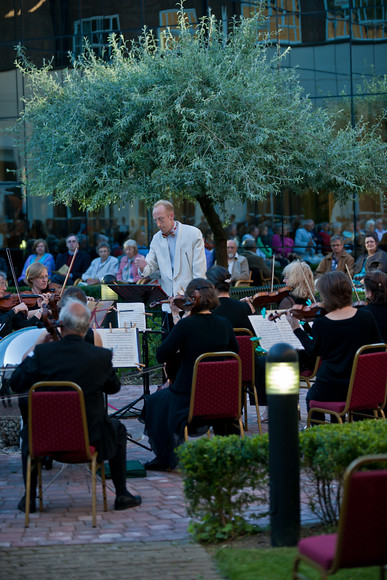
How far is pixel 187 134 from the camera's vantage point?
1516 centimetres

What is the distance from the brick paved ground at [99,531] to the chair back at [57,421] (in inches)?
17.2

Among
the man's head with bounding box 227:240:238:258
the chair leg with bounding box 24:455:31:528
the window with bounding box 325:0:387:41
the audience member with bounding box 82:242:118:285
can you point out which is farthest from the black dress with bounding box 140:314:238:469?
the window with bounding box 325:0:387:41

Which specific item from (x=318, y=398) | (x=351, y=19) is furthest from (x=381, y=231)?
(x=318, y=398)

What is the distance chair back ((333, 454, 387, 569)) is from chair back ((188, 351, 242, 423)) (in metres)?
2.84

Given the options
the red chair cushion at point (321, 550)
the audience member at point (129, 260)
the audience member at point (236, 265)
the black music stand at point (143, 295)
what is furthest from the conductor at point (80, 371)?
the audience member at point (236, 265)

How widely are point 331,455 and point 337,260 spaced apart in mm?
10524

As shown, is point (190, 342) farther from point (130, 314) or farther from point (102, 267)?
point (102, 267)

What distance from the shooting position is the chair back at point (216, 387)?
6.22 meters

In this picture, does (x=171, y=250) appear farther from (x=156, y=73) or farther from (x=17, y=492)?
(x=156, y=73)

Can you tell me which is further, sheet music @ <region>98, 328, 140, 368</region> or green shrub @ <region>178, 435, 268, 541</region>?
sheet music @ <region>98, 328, 140, 368</region>

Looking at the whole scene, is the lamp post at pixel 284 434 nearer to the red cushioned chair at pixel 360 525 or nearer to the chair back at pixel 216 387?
the red cushioned chair at pixel 360 525

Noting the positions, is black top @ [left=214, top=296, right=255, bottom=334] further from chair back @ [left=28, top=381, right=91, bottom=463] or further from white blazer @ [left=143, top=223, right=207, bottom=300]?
chair back @ [left=28, top=381, right=91, bottom=463]

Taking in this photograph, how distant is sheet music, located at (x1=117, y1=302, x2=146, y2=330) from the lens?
7.65 metres

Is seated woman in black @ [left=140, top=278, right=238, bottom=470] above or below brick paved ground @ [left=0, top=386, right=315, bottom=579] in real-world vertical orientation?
above
